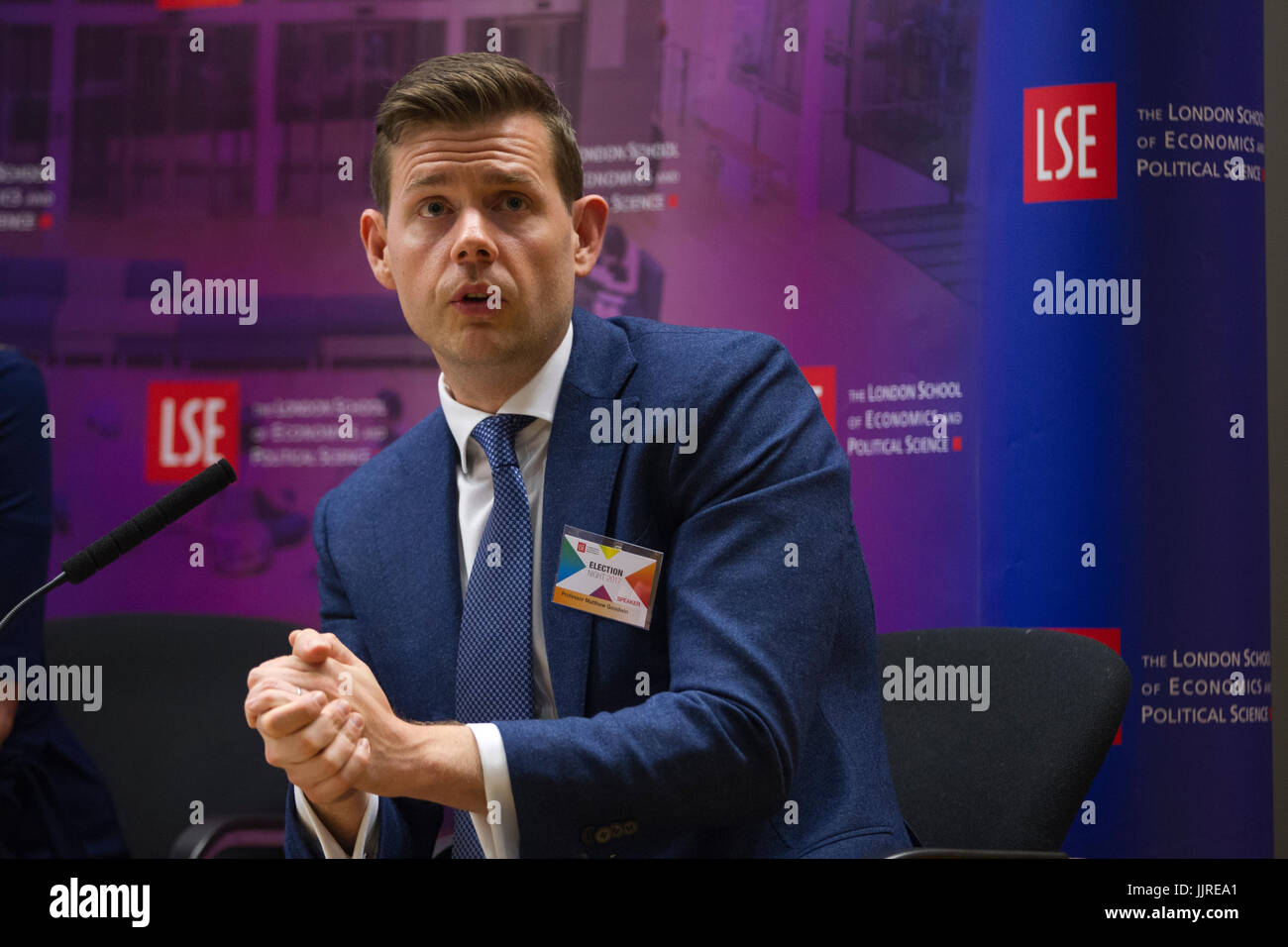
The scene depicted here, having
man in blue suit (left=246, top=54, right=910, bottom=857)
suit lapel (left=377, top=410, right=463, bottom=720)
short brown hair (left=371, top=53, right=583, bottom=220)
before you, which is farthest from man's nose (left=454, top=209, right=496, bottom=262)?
suit lapel (left=377, top=410, right=463, bottom=720)

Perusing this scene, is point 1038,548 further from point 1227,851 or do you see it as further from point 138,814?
point 138,814

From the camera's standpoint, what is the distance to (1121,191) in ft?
9.25

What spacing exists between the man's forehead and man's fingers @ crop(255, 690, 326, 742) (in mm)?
951

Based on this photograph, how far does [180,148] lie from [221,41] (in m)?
0.33

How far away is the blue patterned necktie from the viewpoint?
5.90ft

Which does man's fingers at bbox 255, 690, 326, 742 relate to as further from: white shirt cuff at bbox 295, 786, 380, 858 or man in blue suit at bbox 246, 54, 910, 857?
white shirt cuff at bbox 295, 786, 380, 858

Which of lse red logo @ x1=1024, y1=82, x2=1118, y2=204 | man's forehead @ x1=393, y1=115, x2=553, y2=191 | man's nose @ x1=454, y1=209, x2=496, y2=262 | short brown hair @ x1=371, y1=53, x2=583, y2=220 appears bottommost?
man's nose @ x1=454, y1=209, x2=496, y2=262

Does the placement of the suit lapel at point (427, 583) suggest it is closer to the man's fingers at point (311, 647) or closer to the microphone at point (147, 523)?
the man's fingers at point (311, 647)

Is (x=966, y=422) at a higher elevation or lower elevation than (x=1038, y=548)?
higher

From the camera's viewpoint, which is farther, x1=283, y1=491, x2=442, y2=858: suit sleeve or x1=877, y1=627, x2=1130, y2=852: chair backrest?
x1=877, y1=627, x2=1130, y2=852: chair backrest

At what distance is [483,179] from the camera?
6.42 ft

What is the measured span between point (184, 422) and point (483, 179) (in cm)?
161
